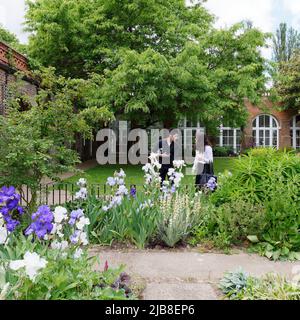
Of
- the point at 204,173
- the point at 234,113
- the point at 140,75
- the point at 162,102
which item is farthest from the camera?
the point at 234,113

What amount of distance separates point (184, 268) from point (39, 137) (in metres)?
3.32

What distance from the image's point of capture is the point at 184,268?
4715mm

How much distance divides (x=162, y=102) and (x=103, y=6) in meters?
5.66

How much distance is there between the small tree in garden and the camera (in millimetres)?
5812

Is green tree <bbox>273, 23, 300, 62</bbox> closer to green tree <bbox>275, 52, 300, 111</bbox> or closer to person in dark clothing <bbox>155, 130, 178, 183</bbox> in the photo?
green tree <bbox>275, 52, 300, 111</bbox>

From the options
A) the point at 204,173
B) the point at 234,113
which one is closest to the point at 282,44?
the point at 234,113

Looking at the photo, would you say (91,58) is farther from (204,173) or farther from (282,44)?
(282,44)

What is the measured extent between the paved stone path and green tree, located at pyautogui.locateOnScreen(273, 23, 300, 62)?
42864 millimetres

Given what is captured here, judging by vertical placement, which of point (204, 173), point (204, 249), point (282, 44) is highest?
point (282, 44)

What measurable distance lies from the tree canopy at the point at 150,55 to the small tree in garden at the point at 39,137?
8.22 meters

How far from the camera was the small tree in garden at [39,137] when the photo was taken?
19.1 ft

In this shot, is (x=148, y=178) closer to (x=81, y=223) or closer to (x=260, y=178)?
(x=260, y=178)

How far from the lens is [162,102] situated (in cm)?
1620

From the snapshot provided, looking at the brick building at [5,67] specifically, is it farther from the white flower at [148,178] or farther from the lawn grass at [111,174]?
the white flower at [148,178]
